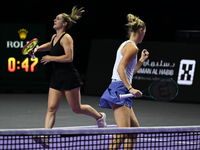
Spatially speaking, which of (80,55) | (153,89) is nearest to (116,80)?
(153,89)

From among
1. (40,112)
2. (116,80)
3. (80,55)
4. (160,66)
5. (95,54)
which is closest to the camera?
(116,80)

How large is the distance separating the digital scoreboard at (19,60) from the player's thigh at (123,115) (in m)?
A: 7.47

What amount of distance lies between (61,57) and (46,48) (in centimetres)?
55

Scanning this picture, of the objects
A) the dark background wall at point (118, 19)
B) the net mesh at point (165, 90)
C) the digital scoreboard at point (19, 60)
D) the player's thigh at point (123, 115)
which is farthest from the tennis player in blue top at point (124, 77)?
the dark background wall at point (118, 19)

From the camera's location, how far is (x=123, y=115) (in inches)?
151

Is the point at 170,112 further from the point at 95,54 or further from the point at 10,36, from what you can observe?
the point at 10,36

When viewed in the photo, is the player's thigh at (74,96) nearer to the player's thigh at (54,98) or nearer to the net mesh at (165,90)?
the player's thigh at (54,98)

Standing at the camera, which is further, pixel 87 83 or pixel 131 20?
pixel 87 83

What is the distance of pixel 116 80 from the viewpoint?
3953mm

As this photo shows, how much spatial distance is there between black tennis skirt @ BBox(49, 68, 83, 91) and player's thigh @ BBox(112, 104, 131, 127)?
4.22ft

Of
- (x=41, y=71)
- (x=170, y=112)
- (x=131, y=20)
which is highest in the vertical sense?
(x=131, y=20)

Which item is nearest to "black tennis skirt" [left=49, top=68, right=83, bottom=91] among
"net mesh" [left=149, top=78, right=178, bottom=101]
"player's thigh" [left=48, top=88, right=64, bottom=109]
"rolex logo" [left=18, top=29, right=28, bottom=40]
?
"player's thigh" [left=48, top=88, right=64, bottom=109]

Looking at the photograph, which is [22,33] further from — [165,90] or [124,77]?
[124,77]

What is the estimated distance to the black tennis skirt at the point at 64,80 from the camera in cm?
505
